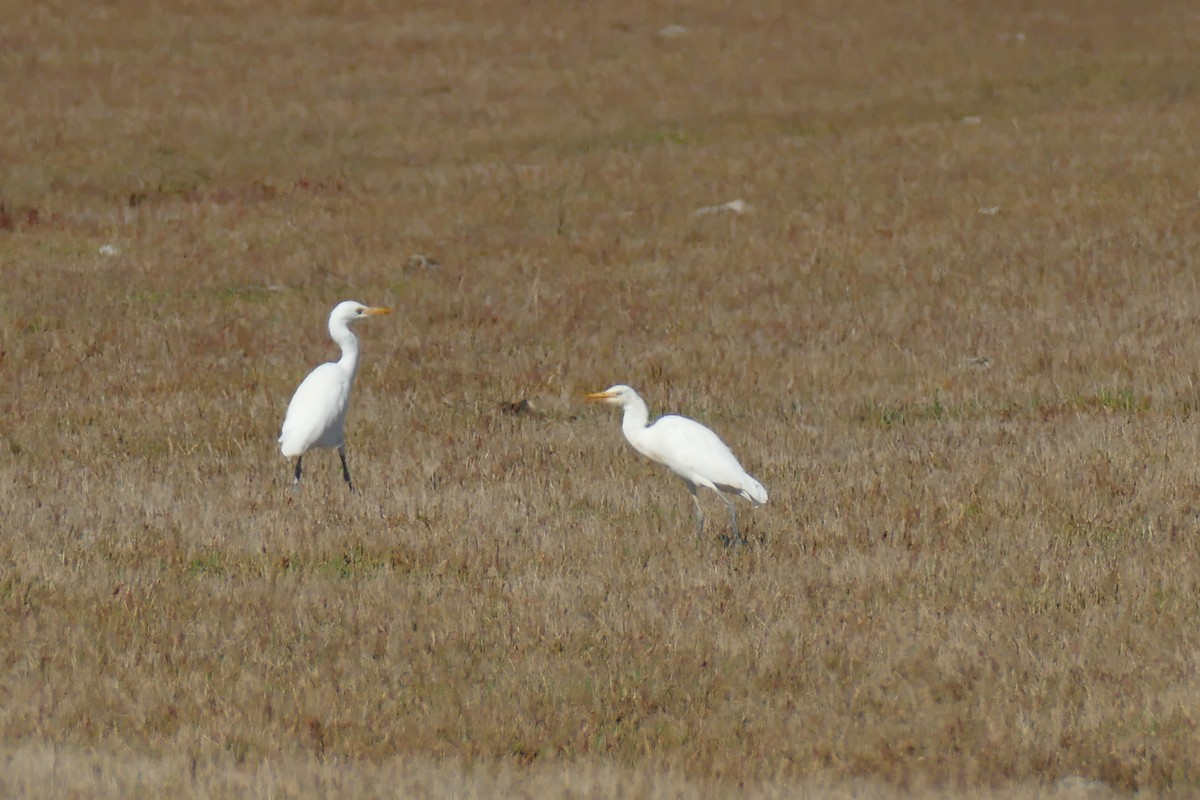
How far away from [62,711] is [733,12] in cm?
3660

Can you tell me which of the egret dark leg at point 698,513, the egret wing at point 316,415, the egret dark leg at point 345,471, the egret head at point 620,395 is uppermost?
the egret head at point 620,395

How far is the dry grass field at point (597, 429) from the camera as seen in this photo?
6105mm

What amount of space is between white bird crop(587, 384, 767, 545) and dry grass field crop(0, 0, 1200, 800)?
0.30 m

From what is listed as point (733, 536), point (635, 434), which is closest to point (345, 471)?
point (635, 434)

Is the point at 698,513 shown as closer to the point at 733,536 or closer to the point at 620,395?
the point at 733,536

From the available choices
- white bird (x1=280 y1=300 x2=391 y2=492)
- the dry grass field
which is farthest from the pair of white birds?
the dry grass field

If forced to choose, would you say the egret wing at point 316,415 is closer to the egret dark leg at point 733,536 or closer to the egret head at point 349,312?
the egret head at point 349,312

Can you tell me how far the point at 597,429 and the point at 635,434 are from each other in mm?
3042

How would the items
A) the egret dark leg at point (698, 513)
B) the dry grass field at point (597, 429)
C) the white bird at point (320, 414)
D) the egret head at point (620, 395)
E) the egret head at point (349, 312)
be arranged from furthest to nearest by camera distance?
the egret head at point (349, 312)
the white bird at point (320, 414)
the egret head at point (620, 395)
the egret dark leg at point (698, 513)
the dry grass field at point (597, 429)

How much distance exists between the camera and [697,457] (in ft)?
29.9

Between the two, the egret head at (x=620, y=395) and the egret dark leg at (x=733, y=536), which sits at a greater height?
the egret head at (x=620, y=395)

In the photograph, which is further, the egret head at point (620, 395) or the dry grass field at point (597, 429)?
the egret head at point (620, 395)

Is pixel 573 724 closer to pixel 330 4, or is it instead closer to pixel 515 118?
pixel 515 118

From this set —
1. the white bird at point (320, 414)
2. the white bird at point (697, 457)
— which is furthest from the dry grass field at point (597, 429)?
the white bird at point (320, 414)
